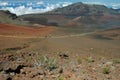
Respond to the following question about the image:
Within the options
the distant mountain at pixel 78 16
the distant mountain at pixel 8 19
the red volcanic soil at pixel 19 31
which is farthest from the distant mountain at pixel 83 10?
the red volcanic soil at pixel 19 31

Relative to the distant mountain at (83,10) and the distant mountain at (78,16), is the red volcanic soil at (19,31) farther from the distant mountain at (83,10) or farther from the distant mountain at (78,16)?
the distant mountain at (83,10)

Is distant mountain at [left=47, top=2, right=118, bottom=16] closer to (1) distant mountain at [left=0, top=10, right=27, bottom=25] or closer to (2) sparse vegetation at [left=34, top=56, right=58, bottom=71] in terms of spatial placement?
(1) distant mountain at [left=0, top=10, right=27, bottom=25]

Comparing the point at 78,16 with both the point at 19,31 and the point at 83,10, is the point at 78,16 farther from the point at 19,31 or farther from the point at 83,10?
the point at 19,31

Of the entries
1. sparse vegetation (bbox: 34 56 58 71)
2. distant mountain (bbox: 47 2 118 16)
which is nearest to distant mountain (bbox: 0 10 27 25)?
distant mountain (bbox: 47 2 118 16)

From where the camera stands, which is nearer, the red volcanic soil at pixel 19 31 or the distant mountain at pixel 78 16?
the red volcanic soil at pixel 19 31

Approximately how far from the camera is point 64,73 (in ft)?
43.1

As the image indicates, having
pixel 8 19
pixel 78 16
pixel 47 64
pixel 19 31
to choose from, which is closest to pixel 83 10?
pixel 78 16

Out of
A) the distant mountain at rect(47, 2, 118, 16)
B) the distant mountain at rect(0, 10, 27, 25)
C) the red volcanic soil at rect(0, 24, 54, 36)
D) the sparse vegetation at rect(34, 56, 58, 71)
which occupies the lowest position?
the distant mountain at rect(47, 2, 118, 16)

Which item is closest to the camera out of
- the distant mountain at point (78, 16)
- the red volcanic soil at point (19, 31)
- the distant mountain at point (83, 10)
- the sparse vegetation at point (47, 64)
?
the sparse vegetation at point (47, 64)

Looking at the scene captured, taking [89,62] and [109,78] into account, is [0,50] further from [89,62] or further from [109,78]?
[109,78]

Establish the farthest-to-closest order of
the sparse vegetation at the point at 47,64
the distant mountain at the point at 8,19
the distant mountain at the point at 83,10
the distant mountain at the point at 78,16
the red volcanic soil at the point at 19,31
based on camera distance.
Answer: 1. the distant mountain at the point at 83,10
2. the distant mountain at the point at 78,16
3. the distant mountain at the point at 8,19
4. the red volcanic soil at the point at 19,31
5. the sparse vegetation at the point at 47,64

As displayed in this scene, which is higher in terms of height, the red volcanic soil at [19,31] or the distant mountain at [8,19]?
the red volcanic soil at [19,31]

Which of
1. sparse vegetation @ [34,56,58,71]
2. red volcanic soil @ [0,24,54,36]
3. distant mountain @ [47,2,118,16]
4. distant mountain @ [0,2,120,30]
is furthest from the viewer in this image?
distant mountain @ [47,2,118,16]

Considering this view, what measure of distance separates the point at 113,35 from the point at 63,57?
2101 cm
